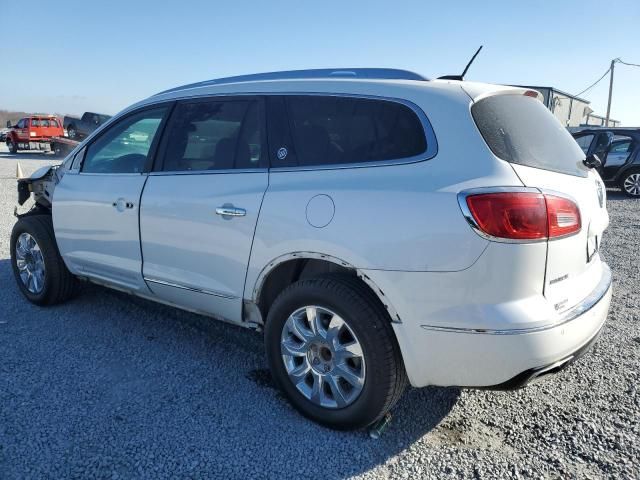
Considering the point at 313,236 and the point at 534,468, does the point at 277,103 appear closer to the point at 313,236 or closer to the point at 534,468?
the point at 313,236

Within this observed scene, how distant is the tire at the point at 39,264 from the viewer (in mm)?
4371

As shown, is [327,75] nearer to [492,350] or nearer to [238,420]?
Answer: [492,350]

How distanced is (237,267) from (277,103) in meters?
0.98

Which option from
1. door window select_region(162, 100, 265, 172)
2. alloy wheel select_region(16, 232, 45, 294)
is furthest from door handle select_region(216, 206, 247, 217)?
alloy wheel select_region(16, 232, 45, 294)

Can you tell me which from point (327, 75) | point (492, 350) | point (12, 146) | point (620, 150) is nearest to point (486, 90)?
point (327, 75)

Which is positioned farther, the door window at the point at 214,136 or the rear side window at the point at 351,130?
the door window at the point at 214,136

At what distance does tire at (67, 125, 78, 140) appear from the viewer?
28406 mm

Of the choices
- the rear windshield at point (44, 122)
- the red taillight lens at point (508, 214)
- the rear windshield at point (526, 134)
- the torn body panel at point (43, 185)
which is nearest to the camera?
the red taillight lens at point (508, 214)

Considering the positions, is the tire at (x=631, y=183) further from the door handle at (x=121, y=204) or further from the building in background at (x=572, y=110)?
the door handle at (x=121, y=204)

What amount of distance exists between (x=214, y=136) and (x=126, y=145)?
1003 millimetres

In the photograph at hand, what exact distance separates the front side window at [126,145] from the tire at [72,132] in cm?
2711

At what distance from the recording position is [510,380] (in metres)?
2.34

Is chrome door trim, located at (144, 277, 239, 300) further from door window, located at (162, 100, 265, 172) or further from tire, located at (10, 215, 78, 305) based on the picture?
tire, located at (10, 215, 78, 305)

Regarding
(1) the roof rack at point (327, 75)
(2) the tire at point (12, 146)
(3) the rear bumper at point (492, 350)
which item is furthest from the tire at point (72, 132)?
(3) the rear bumper at point (492, 350)
